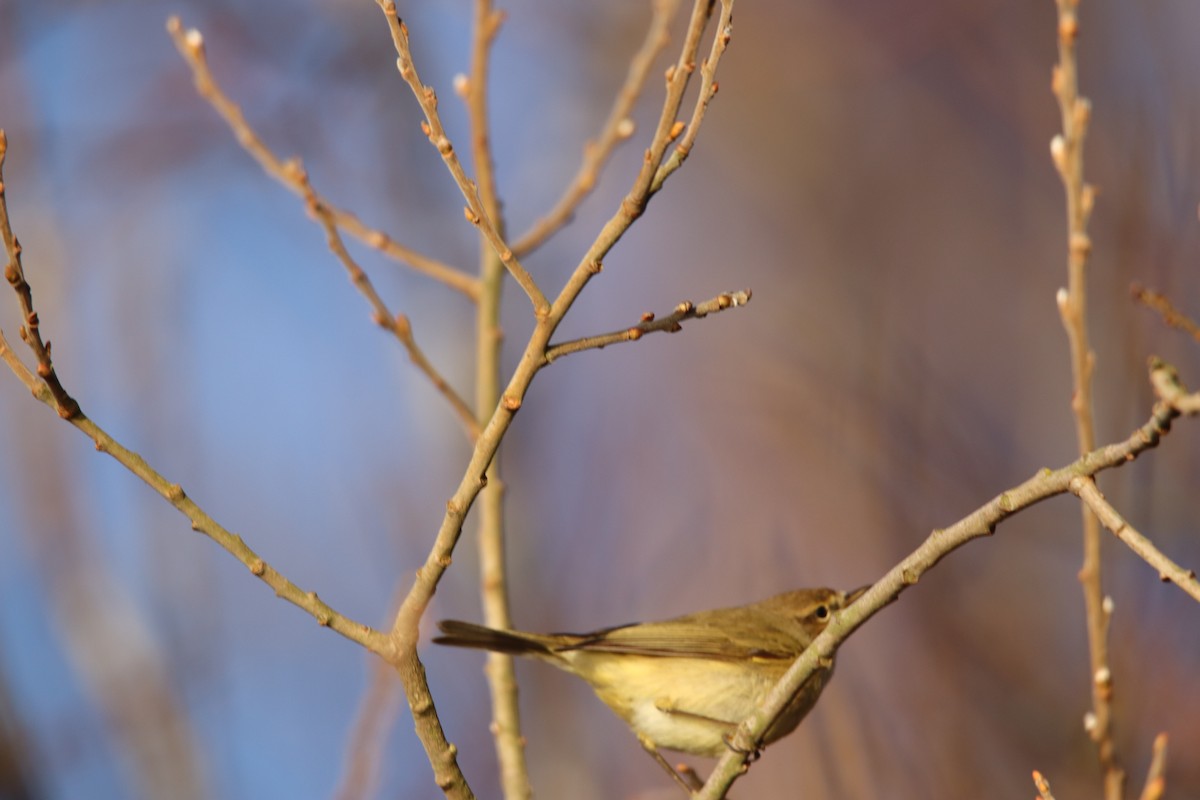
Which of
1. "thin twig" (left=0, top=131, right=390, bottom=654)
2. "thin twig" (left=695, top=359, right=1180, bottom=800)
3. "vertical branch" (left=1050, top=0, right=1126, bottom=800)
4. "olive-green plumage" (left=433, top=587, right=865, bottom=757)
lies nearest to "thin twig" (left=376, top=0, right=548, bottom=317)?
"thin twig" (left=0, top=131, right=390, bottom=654)

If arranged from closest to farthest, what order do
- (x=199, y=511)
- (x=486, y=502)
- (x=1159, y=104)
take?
(x=199, y=511)
(x=486, y=502)
(x=1159, y=104)

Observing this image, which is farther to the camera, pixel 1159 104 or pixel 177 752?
pixel 1159 104

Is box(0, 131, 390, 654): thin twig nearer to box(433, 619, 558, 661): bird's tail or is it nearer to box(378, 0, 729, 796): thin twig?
box(378, 0, 729, 796): thin twig

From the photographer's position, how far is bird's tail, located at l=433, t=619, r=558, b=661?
9.04 ft

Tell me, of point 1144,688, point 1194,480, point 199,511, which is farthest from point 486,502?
point 1194,480

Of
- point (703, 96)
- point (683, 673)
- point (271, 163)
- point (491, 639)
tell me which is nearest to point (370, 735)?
point (491, 639)

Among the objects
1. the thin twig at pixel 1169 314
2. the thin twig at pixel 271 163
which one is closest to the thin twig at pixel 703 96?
the thin twig at pixel 1169 314

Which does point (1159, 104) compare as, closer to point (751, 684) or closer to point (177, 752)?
point (751, 684)

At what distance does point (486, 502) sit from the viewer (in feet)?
10.2

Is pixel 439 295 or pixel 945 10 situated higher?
pixel 945 10

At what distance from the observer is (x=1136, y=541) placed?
5.07ft

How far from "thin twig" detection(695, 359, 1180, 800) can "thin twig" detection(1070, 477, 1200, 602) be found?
2cm

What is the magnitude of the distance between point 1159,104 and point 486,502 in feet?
11.3

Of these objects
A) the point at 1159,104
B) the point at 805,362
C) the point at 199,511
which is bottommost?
the point at 199,511
